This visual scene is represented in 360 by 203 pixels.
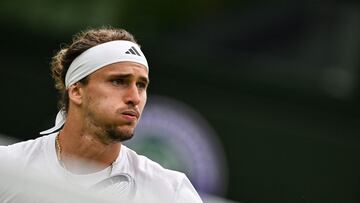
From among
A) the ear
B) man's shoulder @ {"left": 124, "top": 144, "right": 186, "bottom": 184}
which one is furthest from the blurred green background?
man's shoulder @ {"left": 124, "top": 144, "right": 186, "bottom": 184}

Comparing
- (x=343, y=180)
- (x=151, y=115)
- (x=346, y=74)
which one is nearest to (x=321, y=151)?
(x=343, y=180)

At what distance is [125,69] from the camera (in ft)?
14.4

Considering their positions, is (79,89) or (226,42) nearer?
(79,89)

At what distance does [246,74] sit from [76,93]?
274 inches

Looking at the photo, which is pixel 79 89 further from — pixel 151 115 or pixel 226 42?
pixel 226 42

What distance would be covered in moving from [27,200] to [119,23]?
28.2 feet

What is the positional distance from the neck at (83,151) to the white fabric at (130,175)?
0.03m

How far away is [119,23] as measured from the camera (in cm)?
1125

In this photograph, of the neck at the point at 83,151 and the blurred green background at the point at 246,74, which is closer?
the neck at the point at 83,151

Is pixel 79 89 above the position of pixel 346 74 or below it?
above

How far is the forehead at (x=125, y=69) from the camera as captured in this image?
438 centimetres

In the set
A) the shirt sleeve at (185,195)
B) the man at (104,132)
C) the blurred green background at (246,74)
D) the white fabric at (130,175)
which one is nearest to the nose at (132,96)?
the man at (104,132)

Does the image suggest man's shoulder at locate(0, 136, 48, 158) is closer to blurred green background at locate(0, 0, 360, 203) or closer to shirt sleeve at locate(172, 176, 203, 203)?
shirt sleeve at locate(172, 176, 203, 203)

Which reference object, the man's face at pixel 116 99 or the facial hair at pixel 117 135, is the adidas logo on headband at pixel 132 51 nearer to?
the man's face at pixel 116 99
